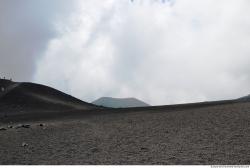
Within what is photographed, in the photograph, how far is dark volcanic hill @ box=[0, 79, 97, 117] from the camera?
5797cm

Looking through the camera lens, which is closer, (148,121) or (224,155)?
(224,155)

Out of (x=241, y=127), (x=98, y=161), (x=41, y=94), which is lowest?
(x=98, y=161)

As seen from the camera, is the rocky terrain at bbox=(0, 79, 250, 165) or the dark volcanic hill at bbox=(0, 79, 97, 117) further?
the dark volcanic hill at bbox=(0, 79, 97, 117)

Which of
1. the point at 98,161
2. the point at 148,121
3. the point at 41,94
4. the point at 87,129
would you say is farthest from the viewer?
the point at 41,94

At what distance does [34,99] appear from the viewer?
6294 cm

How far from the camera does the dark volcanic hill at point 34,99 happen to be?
2282 inches

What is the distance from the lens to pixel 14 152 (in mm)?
18688

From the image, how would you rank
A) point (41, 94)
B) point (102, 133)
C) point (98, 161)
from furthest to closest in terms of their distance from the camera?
point (41, 94)
point (102, 133)
point (98, 161)

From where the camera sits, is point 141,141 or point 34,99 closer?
point 141,141

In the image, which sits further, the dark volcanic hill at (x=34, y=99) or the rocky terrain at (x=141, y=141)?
the dark volcanic hill at (x=34, y=99)

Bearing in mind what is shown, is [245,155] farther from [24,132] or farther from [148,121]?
[24,132]

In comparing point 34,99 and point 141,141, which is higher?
point 34,99

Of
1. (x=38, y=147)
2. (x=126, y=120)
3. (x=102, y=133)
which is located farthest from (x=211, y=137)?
(x=126, y=120)

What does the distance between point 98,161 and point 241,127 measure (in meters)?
9.52
